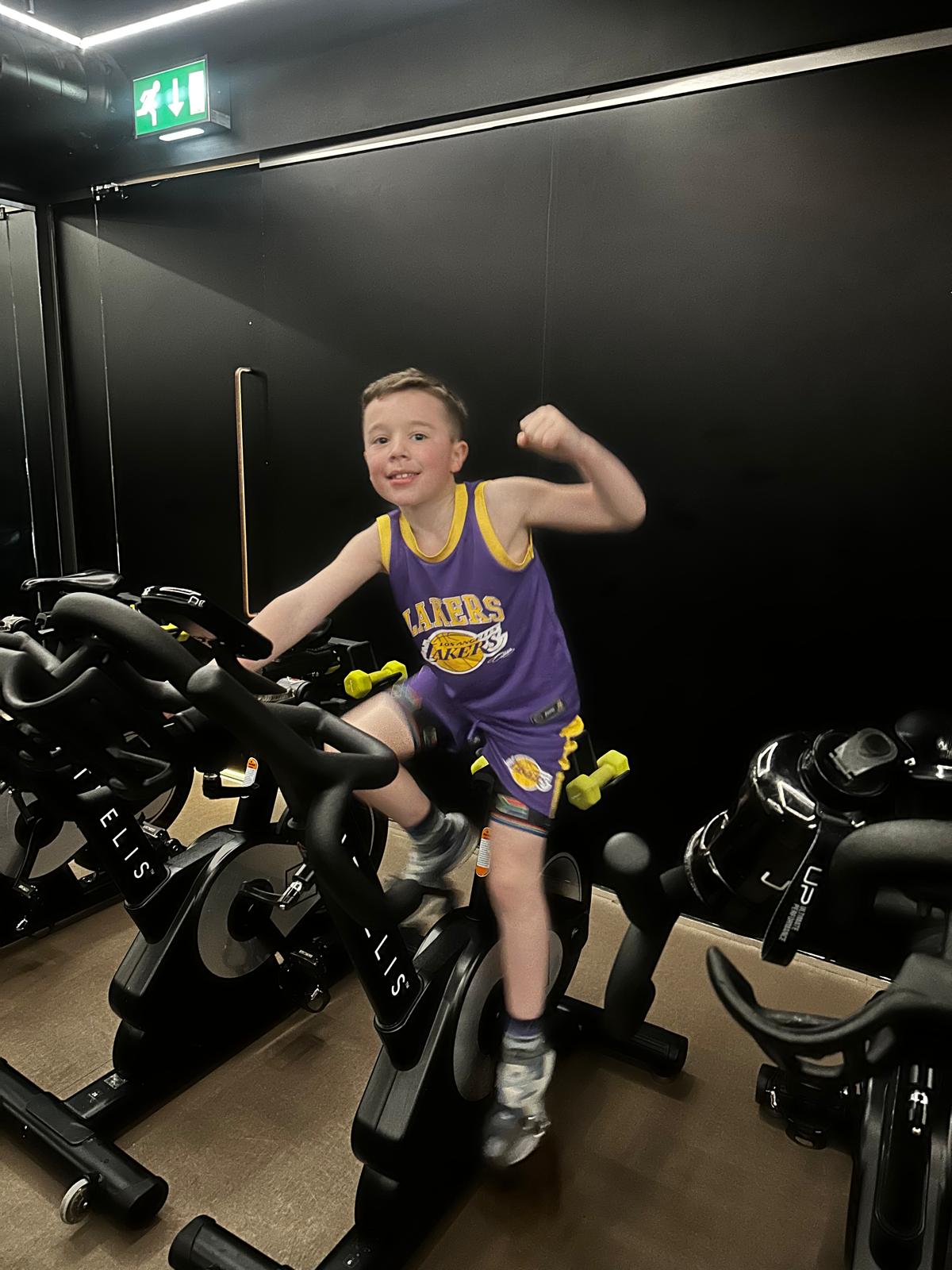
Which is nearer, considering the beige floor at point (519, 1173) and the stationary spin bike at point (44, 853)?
the beige floor at point (519, 1173)

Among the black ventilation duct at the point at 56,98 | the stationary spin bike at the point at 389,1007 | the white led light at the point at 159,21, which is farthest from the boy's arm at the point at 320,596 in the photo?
the black ventilation duct at the point at 56,98

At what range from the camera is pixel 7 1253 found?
178 cm

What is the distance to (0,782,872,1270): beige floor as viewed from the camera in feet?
5.99

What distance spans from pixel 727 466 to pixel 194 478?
2.40 metres

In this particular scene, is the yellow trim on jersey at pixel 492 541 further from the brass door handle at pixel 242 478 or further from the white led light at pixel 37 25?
the white led light at pixel 37 25

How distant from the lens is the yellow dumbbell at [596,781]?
2.38 metres

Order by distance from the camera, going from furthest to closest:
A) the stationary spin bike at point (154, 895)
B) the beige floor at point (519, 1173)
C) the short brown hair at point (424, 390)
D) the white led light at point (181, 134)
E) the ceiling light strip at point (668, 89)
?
1. the white led light at point (181, 134)
2. the short brown hair at point (424, 390)
3. the ceiling light strip at point (668, 89)
4. the beige floor at point (519, 1173)
5. the stationary spin bike at point (154, 895)

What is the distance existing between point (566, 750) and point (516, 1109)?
3.03 feet

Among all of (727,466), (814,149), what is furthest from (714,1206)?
(814,149)

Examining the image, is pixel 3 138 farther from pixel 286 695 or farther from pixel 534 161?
pixel 286 695

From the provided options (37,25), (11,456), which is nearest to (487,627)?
(11,456)

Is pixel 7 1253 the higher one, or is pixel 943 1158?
pixel 943 1158

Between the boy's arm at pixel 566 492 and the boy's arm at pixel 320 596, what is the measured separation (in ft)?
1.57

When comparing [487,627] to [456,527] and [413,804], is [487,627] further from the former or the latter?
[413,804]
